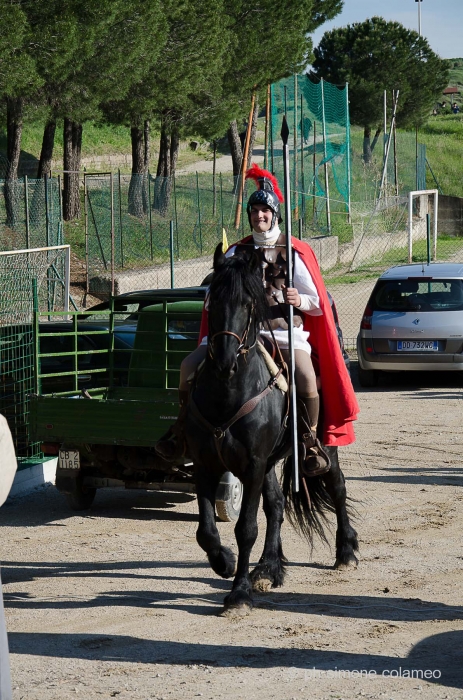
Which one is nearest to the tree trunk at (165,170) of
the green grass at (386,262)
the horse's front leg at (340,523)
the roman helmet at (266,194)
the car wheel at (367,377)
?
the green grass at (386,262)

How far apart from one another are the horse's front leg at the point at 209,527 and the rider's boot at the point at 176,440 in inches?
13.8

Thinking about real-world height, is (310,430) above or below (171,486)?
above

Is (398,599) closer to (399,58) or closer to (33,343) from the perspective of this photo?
(33,343)

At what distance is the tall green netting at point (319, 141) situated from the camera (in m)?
35.5

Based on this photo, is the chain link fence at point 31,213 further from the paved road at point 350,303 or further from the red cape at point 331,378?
the red cape at point 331,378

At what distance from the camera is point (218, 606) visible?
6543 mm

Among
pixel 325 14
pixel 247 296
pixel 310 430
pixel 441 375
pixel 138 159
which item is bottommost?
pixel 441 375

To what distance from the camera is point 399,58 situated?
64.0m

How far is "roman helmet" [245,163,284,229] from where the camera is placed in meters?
6.82

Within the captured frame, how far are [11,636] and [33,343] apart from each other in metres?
4.20

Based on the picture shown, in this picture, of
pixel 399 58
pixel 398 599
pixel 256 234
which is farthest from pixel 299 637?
pixel 399 58

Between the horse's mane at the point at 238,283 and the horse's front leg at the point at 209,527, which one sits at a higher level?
the horse's mane at the point at 238,283

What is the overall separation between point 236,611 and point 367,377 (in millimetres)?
10032

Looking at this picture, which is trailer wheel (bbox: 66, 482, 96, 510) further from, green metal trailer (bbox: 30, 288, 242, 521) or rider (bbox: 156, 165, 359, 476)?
rider (bbox: 156, 165, 359, 476)
